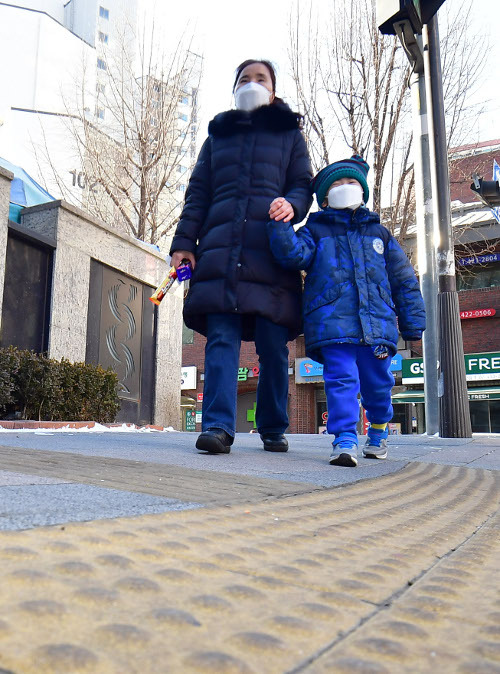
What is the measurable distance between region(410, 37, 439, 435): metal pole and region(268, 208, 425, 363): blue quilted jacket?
3434mm

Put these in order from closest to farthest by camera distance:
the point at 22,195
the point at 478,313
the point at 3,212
A: the point at 3,212, the point at 22,195, the point at 478,313

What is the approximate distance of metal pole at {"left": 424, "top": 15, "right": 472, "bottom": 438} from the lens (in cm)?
634

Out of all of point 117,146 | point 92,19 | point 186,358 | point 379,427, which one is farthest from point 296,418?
point 92,19

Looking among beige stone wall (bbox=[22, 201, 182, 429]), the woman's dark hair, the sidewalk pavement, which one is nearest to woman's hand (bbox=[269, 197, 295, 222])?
the woman's dark hair

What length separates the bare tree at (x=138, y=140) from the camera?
48.8 feet

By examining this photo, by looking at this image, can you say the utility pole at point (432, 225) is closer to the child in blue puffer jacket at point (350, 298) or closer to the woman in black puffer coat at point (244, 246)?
the child in blue puffer jacket at point (350, 298)

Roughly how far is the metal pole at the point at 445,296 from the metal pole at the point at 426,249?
0.76 feet

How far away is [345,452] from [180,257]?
4.61 feet

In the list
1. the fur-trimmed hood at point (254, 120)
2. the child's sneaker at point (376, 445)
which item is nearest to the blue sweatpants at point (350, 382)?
the child's sneaker at point (376, 445)

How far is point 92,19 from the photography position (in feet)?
144

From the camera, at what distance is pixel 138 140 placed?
49.2 feet

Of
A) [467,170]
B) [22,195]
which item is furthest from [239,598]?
[467,170]

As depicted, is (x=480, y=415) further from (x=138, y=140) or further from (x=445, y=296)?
(x=445, y=296)

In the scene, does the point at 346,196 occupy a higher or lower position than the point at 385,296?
higher
